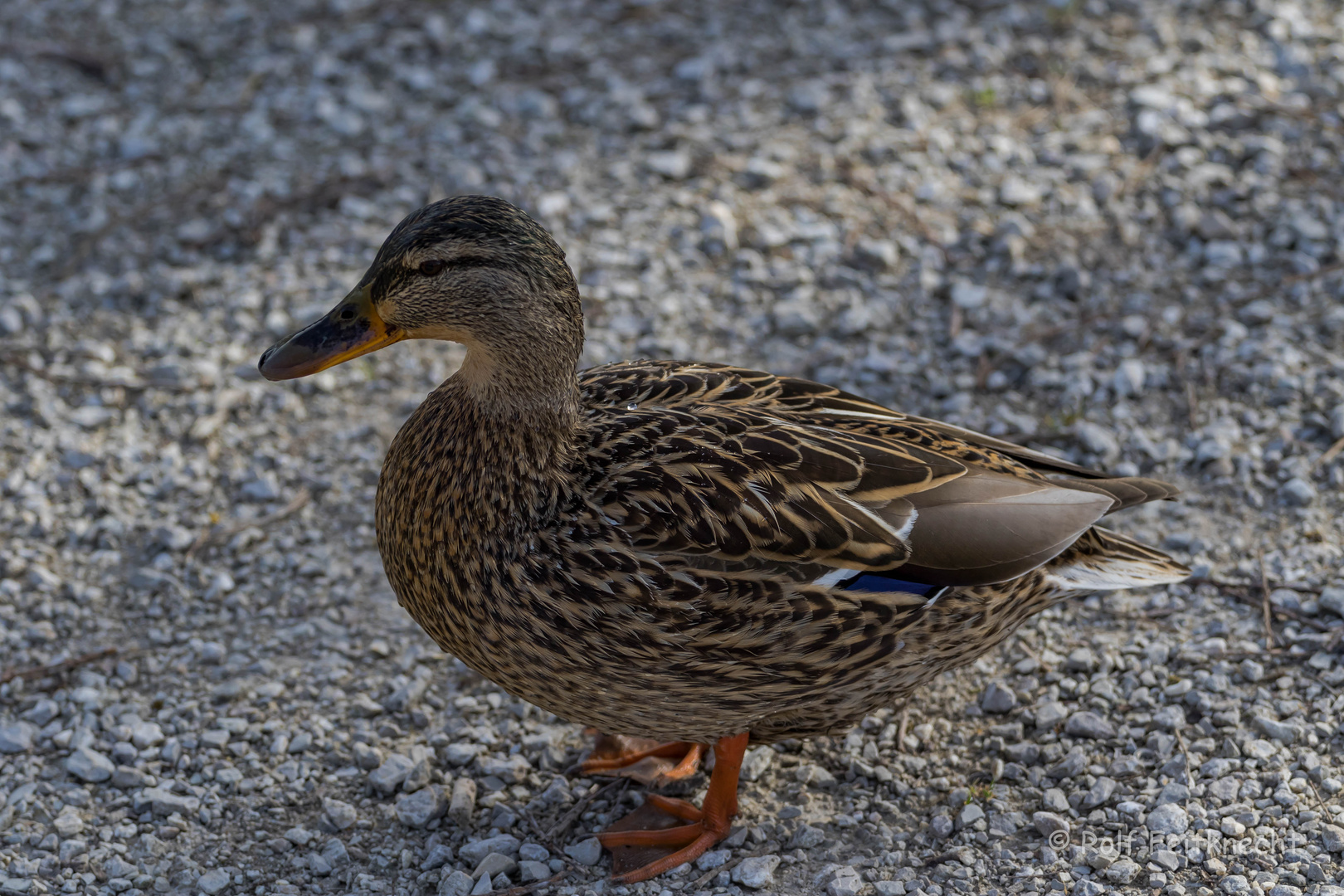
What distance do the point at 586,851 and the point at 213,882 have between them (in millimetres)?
986

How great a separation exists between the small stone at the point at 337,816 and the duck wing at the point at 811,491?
1200 mm

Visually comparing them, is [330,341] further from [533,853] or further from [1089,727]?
[1089,727]

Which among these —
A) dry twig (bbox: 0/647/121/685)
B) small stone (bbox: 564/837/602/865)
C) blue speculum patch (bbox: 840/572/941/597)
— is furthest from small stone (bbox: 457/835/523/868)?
dry twig (bbox: 0/647/121/685)

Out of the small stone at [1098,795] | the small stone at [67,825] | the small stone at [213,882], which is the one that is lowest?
the small stone at [213,882]

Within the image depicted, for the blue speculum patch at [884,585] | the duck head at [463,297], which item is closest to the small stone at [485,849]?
the blue speculum patch at [884,585]

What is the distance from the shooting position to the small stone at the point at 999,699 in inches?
156

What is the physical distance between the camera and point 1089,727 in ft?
12.5

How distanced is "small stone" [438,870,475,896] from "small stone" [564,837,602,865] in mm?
287

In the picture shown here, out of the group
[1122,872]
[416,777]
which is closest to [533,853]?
[416,777]

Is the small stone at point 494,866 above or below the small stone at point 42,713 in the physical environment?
below

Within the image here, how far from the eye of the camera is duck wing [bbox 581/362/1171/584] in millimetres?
3250

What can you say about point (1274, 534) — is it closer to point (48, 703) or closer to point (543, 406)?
point (543, 406)

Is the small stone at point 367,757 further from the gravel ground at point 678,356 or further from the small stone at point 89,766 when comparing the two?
the small stone at point 89,766

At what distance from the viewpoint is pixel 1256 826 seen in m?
3.47
